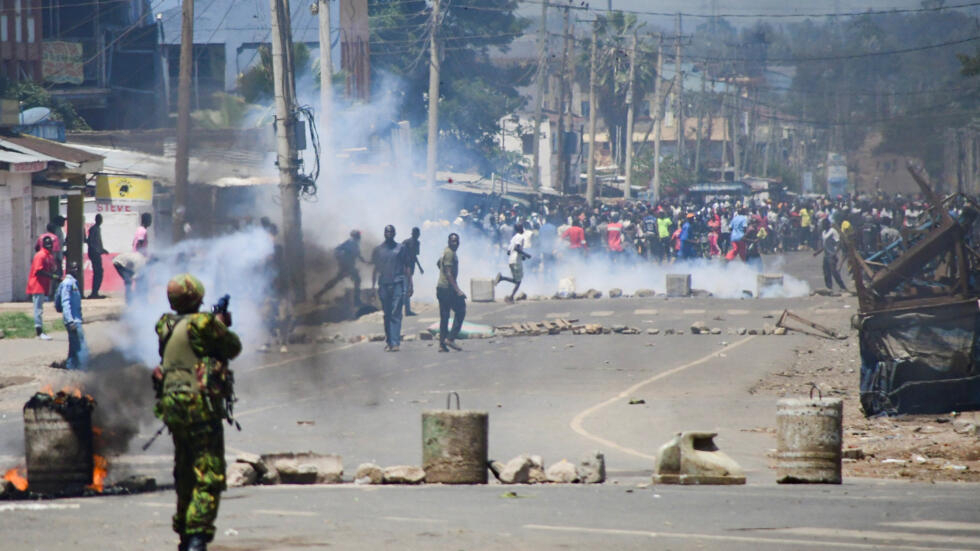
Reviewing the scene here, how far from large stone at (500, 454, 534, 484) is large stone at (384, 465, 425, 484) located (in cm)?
60

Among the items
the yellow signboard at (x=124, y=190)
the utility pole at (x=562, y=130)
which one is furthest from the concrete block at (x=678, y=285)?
the utility pole at (x=562, y=130)

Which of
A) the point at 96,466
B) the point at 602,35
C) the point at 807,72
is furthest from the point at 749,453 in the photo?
the point at 807,72

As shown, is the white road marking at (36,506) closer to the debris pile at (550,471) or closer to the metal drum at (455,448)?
the metal drum at (455,448)

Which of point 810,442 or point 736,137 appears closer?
point 810,442

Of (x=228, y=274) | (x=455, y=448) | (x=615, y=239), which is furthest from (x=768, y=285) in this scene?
(x=455, y=448)

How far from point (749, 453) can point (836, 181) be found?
276 ft

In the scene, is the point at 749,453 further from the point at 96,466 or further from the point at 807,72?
the point at 807,72

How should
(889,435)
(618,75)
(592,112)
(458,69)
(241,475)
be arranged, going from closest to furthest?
(241,475)
(889,435)
(592,112)
(458,69)
(618,75)

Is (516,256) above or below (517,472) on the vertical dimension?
above

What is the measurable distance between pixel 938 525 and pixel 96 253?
67.1 feet

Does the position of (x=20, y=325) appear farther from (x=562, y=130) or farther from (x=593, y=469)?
(x=562, y=130)

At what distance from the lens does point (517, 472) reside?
939 cm

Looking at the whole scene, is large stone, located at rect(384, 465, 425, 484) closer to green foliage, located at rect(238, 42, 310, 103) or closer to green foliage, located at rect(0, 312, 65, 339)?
green foliage, located at rect(0, 312, 65, 339)

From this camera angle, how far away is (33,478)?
8.56m
